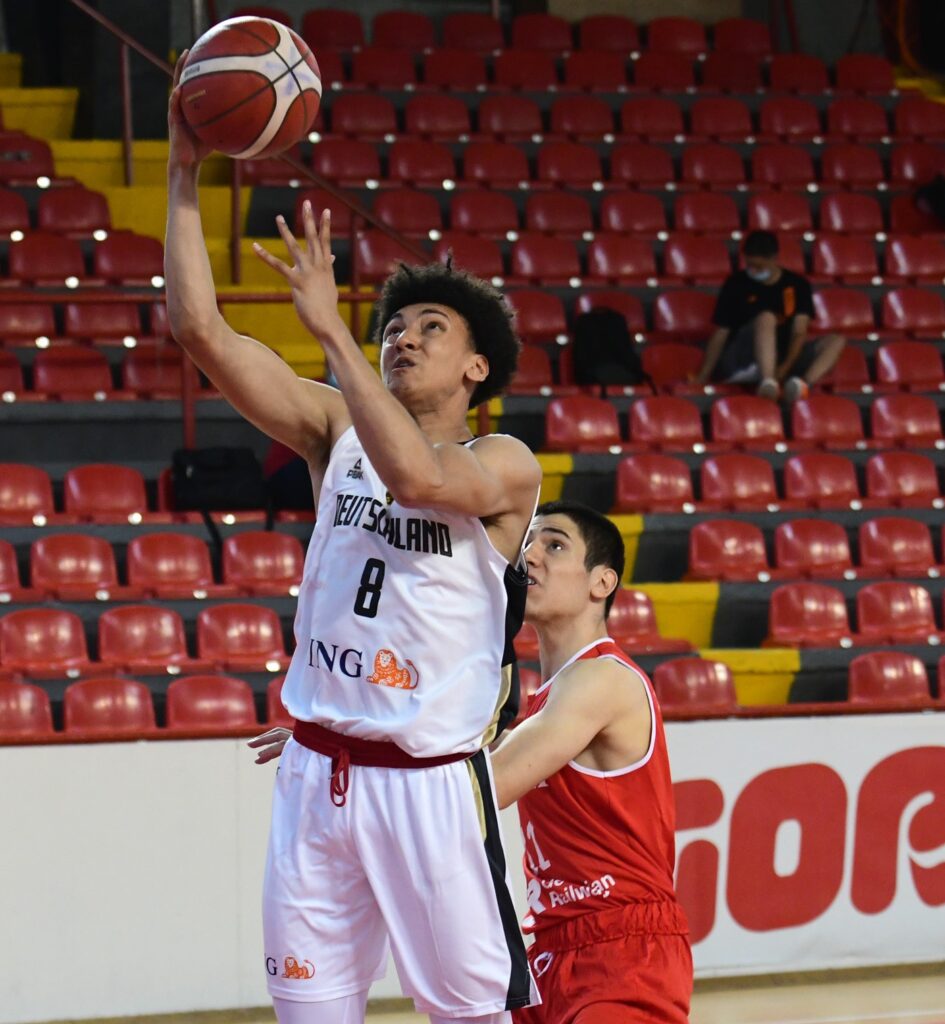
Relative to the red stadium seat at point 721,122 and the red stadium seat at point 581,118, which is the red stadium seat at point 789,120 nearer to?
the red stadium seat at point 721,122

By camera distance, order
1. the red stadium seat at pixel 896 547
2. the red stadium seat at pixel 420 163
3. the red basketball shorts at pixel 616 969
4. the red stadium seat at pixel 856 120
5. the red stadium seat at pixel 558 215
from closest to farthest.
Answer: the red basketball shorts at pixel 616 969 → the red stadium seat at pixel 896 547 → the red stadium seat at pixel 558 215 → the red stadium seat at pixel 420 163 → the red stadium seat at pixel 856 120

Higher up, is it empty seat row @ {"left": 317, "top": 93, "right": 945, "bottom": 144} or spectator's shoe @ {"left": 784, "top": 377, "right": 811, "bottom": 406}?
empty seat row @ {"left": 317, "top": 93, "right": 945, "bottom": 144}

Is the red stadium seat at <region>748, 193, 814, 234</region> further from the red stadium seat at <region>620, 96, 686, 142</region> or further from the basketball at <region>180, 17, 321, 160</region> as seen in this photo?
the basketball at <region>180, 17, 321, 160</region>

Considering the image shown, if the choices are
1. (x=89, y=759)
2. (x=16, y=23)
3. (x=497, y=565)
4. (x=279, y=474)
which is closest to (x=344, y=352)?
(x=497, y=565)

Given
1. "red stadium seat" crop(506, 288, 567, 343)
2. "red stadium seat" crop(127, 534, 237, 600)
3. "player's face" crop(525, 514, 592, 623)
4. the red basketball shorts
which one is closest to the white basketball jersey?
"player's face" crop(525, 514, 592, 623)

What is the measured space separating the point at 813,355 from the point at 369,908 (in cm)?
700

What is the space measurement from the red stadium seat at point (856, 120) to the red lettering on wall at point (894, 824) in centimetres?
679

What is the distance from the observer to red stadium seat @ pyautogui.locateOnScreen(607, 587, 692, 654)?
6.96 m

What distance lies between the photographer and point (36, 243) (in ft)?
29.8

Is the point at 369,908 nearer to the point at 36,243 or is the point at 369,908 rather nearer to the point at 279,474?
the point at 279,474

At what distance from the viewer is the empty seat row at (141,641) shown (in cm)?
639

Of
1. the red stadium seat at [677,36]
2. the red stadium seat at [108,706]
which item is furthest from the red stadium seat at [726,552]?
the red stadium seat at [677,36]

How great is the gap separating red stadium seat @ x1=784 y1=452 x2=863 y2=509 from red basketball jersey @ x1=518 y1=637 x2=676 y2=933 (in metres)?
5.28

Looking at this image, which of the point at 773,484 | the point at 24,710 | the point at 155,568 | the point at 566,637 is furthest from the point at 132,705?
the point at 773,484
